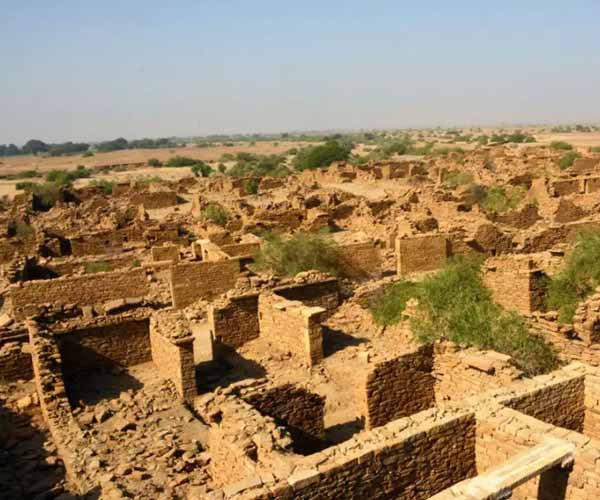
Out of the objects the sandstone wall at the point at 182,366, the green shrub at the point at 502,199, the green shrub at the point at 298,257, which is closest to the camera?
the sandstone wall at the point at 182,366

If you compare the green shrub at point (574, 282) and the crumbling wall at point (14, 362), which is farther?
the green shrub at point (574, 282)

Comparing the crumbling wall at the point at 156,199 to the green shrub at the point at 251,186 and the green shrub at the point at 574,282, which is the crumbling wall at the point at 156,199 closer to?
the green shrub at the point at 251,186

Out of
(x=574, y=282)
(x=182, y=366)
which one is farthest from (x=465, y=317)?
(x=182, y=366)

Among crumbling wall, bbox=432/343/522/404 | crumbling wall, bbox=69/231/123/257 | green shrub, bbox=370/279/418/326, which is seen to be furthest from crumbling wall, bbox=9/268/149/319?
crumbling wall, bbox=432/343/522/404

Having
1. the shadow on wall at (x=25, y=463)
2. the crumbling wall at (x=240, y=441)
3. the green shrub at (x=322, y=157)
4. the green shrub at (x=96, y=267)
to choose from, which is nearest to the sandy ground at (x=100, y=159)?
the green shrub at (x=322, y=157)

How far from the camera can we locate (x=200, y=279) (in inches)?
650

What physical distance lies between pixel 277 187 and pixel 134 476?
40.0 metres

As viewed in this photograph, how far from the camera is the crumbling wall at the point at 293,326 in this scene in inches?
454

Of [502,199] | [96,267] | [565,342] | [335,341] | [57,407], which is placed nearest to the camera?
[57,407]

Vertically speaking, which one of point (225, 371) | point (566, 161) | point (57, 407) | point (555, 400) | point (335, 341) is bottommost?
point (225, 371)

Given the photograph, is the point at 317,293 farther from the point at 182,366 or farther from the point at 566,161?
the point at 566,161

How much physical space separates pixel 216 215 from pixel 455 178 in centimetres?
1730

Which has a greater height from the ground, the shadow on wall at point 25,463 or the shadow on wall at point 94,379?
the shadow on wall at point 94,379

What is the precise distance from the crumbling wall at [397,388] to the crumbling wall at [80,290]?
9.51m
